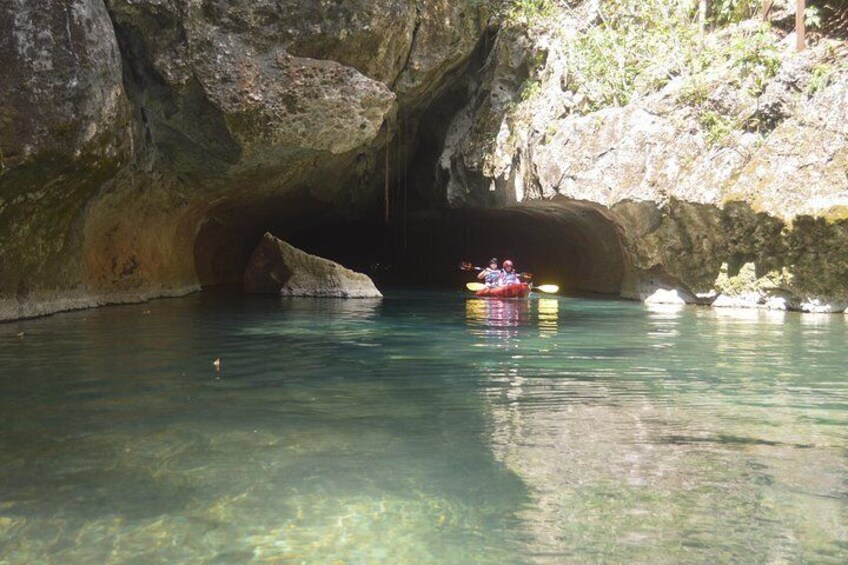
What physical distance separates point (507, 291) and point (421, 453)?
14.0 meters

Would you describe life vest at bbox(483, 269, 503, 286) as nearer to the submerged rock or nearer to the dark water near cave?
the submerged rock

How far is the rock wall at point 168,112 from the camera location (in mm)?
9891

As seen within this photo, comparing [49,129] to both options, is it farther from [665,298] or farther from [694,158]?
[665,298]

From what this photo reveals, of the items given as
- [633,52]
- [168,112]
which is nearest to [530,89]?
[633,52]

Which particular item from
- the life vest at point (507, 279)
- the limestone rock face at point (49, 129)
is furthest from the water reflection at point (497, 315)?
the limestone rock face at point (49, 129)

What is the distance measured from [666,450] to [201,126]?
Result: 12.0 m

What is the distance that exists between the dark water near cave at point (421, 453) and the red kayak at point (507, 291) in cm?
907

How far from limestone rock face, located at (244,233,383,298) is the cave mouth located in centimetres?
304

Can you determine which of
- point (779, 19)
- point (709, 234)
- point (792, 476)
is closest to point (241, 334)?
point (792, 476)

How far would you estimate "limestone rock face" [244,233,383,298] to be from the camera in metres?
18.9

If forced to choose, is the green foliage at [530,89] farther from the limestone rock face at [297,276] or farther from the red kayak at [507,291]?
the limestone rock face at [297,276]

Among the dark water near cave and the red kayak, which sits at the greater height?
the red kayak

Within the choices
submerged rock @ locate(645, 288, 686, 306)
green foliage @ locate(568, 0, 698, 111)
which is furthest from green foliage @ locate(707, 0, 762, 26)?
submerged rock @ locate(645, 288, 686, 306)

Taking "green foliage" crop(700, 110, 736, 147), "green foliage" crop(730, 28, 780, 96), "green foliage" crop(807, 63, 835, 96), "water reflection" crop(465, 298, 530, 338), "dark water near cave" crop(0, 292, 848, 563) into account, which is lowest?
"dark water near cave" crop(0, 292, 848, 563)
